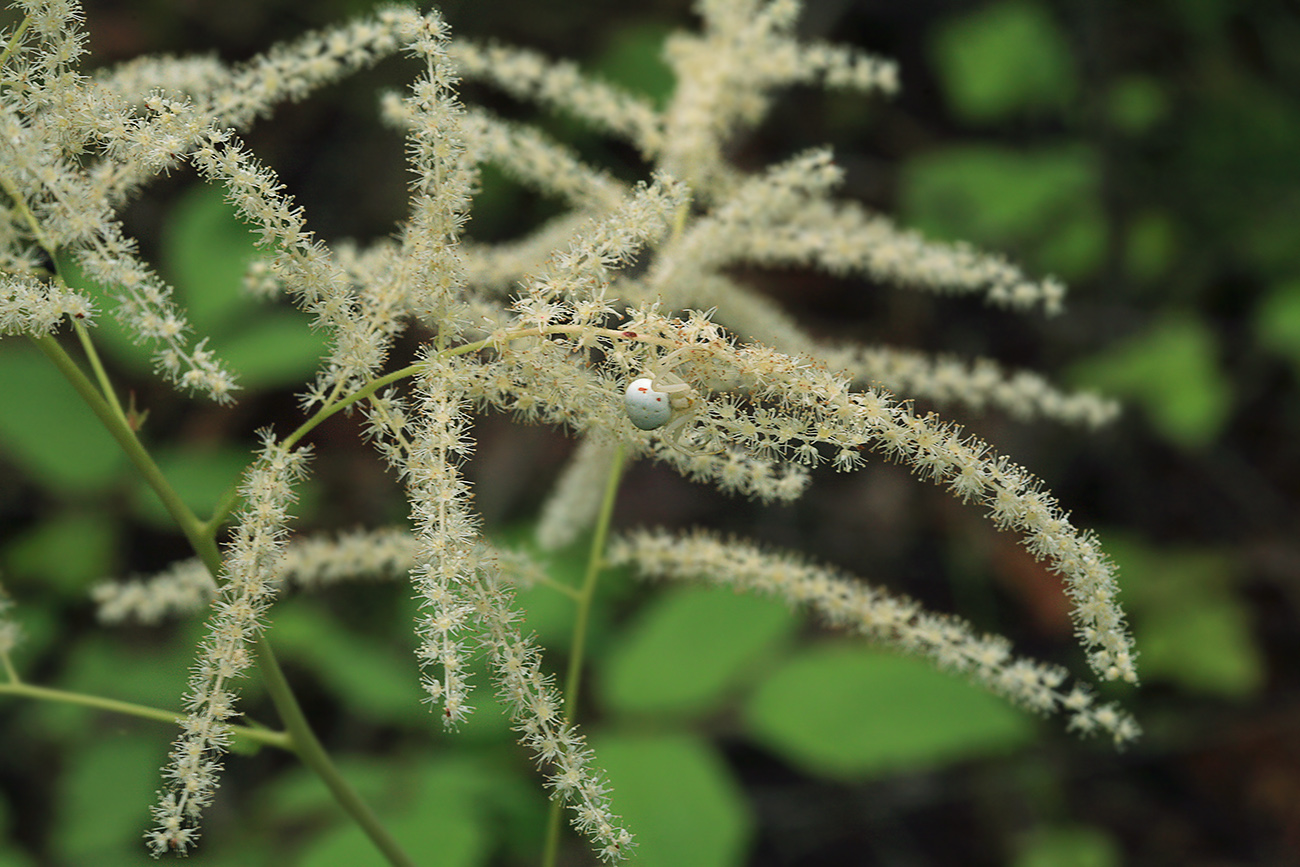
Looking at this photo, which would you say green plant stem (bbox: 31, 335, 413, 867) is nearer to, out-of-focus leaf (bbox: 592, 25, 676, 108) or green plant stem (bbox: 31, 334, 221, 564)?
green plant stem (bbox: 31, 334, 221, 564)

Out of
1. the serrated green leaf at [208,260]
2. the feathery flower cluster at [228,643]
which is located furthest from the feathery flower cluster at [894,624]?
the serrated green leaf at [208,260]

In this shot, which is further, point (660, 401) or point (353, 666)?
point (353, 666)

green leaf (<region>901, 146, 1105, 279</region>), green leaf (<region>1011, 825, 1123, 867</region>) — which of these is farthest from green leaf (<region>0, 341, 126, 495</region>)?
green leaf (<region>1011, 825, 1123, 867</region>)

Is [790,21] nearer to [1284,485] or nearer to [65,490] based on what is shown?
[65,490]

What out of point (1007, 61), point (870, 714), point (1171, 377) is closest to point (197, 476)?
point (870, 714)

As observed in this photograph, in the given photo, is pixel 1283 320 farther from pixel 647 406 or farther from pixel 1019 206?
pixel 647 406

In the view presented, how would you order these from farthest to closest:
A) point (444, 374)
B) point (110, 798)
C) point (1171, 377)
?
point (1171, 377) < point (110, 798) < point (444, 374)

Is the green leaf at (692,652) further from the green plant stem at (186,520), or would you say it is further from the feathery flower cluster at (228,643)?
the feathery flower cluster at (228,643)
